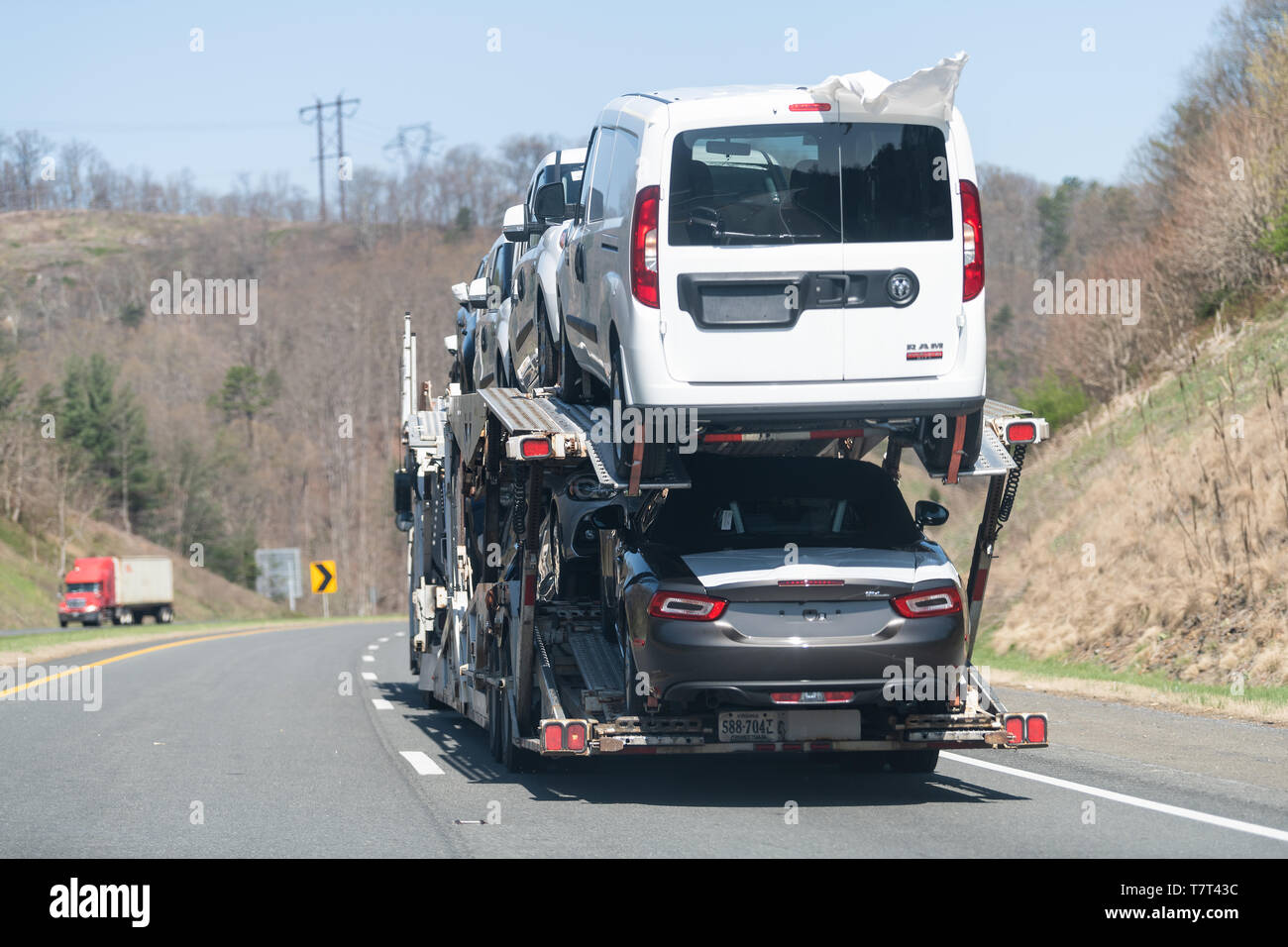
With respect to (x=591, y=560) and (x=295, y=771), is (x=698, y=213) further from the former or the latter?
(x=295, y=771)

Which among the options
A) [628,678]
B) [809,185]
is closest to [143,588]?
[628,678]

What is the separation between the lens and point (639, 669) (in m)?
8.80

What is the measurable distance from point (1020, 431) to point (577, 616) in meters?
3.12

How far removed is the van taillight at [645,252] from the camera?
8305mm

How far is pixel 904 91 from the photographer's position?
826 cm

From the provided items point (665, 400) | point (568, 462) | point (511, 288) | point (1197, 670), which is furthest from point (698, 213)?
point (1197, 670)

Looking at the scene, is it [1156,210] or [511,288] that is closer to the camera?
[511,288]

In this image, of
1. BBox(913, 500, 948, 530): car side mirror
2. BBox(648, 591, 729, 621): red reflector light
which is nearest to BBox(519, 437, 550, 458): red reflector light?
BBox(648, 591, 729, 621): red reflector light

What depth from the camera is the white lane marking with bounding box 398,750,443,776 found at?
36.6 feet

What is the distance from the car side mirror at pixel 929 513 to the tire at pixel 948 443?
686 millimetres

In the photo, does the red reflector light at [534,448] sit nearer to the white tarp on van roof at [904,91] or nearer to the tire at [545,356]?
the tire at [545,356]

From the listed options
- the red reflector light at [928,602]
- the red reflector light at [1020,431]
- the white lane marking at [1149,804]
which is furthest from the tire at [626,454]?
the white lane marking at [1149,804]
